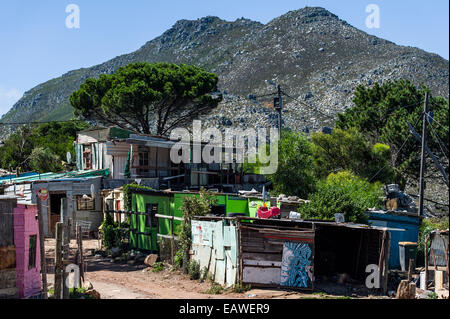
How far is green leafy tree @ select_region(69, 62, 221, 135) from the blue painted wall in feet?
77.4

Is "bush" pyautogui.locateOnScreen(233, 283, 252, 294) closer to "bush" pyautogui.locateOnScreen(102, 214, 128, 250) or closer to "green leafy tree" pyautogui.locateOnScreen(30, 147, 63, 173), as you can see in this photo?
"bush" pyautogui.locateOnScreen(102, 214, 128, 250)

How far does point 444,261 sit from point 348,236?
3485 millimetres

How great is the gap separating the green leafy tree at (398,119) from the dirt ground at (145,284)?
70.8ft

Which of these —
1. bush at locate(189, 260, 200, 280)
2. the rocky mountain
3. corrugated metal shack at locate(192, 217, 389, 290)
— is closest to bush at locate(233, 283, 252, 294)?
corrugated metal shack at locate(192, 217, 389, 290)

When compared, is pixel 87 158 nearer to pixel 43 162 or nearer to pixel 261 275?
pixel 43 162

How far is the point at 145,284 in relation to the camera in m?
14.4

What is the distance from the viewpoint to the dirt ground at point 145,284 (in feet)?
40.9

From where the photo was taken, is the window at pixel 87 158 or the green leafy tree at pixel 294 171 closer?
the green leafy tree at pixel 294 171

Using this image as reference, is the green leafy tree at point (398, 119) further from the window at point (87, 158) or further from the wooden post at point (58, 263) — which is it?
the wooden post at point (58, 263)

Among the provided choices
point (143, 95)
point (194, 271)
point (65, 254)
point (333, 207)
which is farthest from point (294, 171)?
point (65, 254)

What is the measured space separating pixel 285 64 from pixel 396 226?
82120 millimetres

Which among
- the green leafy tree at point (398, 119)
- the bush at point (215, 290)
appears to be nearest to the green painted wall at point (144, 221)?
the bush at point (215, 290)
